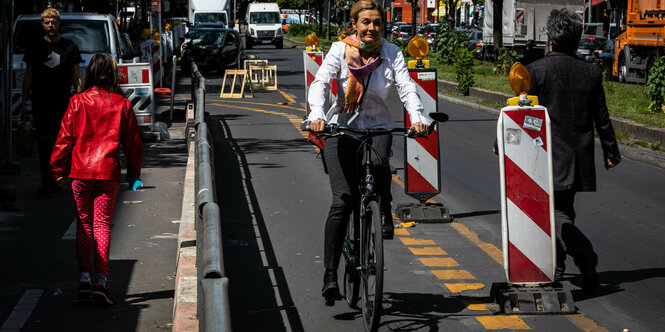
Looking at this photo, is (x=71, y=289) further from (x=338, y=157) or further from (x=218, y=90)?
(x=218, y=90)

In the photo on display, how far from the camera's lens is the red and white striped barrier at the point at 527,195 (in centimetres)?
625

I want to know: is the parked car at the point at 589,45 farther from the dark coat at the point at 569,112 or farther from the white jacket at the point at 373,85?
the white jacket at the point at 373,85

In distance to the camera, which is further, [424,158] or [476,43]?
[476,43]

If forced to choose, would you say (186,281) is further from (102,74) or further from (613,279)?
(613,279)

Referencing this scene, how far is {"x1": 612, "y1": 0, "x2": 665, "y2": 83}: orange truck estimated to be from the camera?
28109 millimetres

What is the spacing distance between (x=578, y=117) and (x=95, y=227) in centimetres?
319

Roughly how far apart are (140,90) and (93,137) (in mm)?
9848

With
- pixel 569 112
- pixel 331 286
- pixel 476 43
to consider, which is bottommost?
pixel 331 286

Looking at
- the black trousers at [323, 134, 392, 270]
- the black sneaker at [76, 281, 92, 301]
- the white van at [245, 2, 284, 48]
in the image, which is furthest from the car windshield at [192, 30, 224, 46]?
the black trousers at [323, 134, 392, 270]

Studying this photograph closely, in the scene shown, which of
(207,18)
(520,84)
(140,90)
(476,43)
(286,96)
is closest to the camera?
(520,84)

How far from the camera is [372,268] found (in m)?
5.60

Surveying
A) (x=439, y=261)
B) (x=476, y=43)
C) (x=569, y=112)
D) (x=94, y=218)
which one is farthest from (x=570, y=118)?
(x=476, y=43)

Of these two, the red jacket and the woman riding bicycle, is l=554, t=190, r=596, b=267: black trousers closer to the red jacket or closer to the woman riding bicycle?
the woman riding bicycle

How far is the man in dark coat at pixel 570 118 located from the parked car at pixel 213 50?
3038cm
